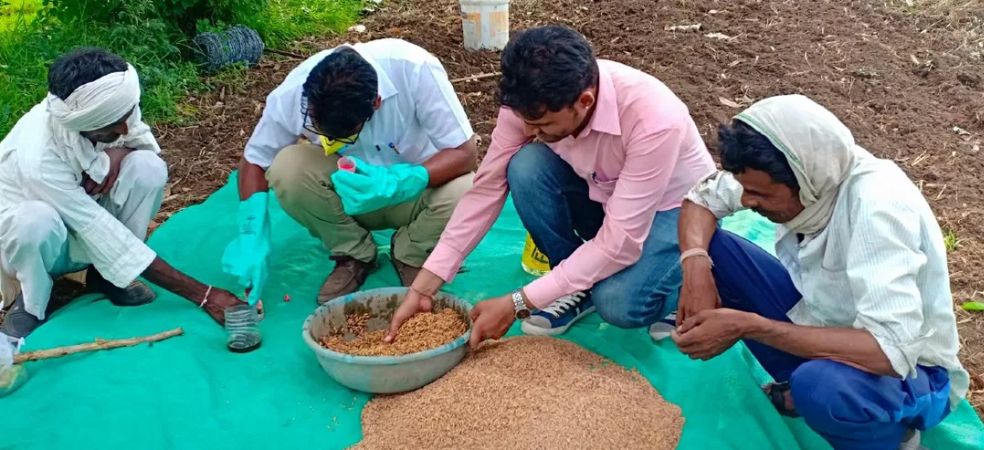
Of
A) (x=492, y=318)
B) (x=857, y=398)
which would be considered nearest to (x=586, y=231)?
(x=492, y=318)

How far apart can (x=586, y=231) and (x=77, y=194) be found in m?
1.62

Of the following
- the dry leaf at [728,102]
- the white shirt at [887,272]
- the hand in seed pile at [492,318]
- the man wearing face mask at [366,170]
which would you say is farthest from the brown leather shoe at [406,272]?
the dry leaf at [728,102]

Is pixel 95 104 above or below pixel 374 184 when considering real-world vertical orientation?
above

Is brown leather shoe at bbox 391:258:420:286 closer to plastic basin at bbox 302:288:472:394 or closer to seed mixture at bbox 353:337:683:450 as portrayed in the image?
plastic basin at bbox 302:288:472:394

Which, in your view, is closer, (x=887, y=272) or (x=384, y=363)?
(x=887, y=272)

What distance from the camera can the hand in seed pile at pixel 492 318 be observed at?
7.93 ft

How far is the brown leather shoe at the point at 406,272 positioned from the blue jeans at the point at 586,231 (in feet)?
1.70

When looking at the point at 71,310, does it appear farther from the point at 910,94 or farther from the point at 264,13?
the point at 910,94

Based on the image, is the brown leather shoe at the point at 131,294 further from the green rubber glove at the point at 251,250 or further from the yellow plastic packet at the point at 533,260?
the yellow plastic packet at the point at 533,260

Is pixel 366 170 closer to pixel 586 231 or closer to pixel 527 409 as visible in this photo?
pixel 586 231

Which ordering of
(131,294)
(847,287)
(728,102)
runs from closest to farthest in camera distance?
(847,287) → (131,294) → (728,102)

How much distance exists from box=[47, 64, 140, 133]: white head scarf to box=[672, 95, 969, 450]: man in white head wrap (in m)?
1.81

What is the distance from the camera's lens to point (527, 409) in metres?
2.29

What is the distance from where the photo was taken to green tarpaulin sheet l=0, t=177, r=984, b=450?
7.61ft
